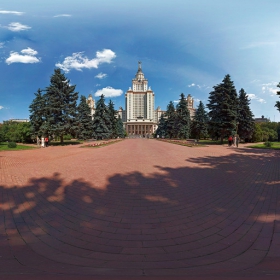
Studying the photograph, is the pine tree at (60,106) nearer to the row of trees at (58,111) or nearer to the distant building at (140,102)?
the row of trees at (58,111)

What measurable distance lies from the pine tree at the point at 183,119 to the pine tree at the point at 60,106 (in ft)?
96.3

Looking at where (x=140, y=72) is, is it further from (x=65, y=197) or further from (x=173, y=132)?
(x=65, y=197)

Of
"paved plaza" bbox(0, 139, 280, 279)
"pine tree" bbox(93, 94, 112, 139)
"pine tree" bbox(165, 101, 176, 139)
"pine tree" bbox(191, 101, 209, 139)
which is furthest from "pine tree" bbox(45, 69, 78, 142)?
"pine tree" bbox(191, 101, 209, 139)

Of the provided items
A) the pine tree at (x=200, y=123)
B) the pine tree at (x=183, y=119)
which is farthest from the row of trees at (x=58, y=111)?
the pine tree at (x=200, y=123)

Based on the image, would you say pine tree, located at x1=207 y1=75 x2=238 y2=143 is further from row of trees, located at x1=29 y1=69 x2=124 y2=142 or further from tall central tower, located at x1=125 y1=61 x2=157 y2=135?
tall central tower, located at x1=125 y1=61 x2=157 y2=135

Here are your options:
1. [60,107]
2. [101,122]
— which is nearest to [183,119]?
[101,122]

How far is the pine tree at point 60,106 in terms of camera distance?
91.4 feet

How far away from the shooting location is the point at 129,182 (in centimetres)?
593

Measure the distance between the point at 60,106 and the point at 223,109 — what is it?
27.6 m

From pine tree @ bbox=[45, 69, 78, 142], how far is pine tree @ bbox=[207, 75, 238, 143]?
24.8m

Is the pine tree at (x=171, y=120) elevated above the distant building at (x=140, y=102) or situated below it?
below

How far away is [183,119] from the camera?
159 ft

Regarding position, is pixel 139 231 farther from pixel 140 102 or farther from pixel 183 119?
pixel 140 102

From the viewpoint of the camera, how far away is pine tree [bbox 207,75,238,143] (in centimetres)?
2962
